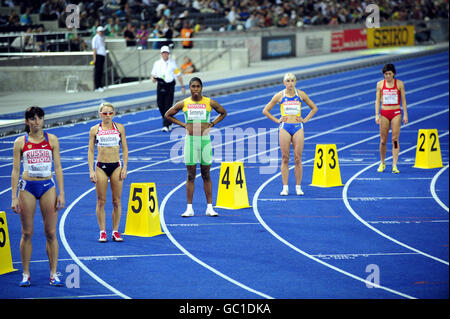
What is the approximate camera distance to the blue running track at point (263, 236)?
324 inches

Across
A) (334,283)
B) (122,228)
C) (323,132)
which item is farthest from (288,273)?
(323,132)

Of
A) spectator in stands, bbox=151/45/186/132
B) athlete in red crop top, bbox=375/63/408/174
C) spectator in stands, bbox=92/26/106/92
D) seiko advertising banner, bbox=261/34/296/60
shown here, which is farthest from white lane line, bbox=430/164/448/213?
seiko advertising banner, bbox=261/34/296/60

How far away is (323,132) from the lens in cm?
2069

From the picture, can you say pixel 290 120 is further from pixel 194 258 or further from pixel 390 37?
pixel 390 37

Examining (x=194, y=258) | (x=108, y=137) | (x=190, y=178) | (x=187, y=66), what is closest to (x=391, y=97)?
(x=190, y=178)

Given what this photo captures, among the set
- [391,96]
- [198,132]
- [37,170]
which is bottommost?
[37,170]

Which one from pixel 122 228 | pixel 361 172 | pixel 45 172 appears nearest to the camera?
pixel 45 172

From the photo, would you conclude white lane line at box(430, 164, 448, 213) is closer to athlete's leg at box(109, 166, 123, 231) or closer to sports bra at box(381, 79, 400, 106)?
sports bra at box(381, 79, 400, 106)

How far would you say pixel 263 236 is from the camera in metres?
10.5

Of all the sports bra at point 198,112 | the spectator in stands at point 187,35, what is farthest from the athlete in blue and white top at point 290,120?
the spectator in stands at point 187,35

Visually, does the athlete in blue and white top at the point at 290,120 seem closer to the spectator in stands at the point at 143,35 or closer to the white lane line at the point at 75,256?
the white lane line at the point at 75,256

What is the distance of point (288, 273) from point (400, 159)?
28.3ft
